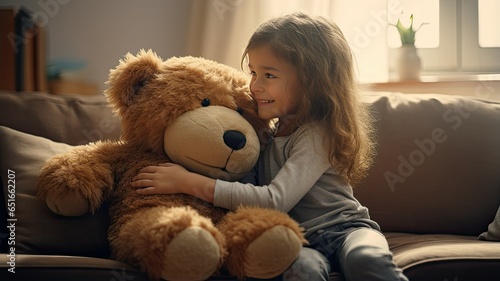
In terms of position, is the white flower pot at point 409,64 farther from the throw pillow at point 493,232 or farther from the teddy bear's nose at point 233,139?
the teddy bear's nose at point 233,139

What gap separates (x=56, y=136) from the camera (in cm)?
169

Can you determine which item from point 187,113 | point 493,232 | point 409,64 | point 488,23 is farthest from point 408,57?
point 187,113

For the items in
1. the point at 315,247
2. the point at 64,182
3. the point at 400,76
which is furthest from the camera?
the point at 400,76

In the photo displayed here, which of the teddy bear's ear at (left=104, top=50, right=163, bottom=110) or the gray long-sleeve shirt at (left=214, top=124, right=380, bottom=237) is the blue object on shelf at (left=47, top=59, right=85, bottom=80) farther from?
the gray long-sleeve shirt at (left=214, top=124, right=380, bottom=237)

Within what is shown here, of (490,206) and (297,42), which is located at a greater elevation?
(297,42)

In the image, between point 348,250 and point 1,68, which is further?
point 1,68

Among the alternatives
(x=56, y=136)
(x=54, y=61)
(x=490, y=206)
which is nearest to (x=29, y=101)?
(x=56, y=136)

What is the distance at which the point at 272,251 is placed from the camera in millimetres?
1111

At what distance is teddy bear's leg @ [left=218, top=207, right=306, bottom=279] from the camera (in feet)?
3.66

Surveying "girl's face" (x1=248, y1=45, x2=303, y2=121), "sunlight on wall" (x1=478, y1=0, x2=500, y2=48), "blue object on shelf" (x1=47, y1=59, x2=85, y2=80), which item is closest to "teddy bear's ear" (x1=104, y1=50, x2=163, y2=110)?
"girl's face" (x1=248, y1=45, x2=303, y2=121)

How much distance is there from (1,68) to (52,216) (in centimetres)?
101

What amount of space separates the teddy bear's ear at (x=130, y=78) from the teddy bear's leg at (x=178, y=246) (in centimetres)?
35

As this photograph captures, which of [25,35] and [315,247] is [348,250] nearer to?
[315,247]

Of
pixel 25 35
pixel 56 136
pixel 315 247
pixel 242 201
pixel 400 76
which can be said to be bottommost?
pixel 315 247
